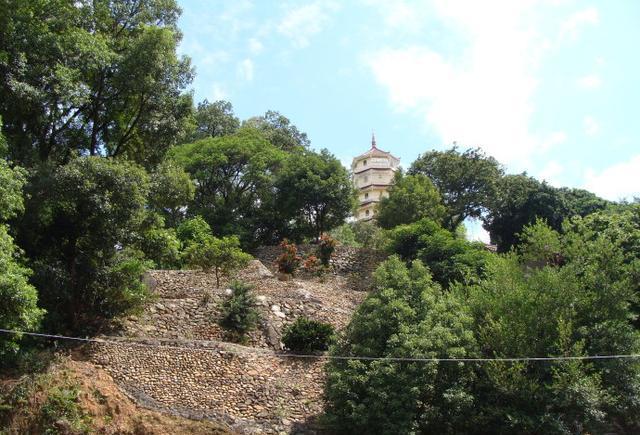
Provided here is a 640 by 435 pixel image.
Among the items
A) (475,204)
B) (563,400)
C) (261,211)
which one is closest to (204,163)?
(261,211)

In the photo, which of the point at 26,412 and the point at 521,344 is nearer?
the point at 26,412

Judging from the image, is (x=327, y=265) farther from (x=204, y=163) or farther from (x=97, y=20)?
(x=97, y=20)

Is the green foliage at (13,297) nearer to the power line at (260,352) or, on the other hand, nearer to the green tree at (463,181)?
the power line at (260,352)

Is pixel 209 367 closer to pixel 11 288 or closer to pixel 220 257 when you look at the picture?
pixel 11 288

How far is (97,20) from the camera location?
1838 cm

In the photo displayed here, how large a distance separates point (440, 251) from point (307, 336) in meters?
8.29

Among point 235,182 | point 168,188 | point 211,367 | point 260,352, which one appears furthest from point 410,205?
point 211,367

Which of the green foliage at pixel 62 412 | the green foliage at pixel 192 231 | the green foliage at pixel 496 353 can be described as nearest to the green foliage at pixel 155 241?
the green foliage at pixel 62 412

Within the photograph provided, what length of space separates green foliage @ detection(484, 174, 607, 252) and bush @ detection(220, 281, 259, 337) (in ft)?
53.1

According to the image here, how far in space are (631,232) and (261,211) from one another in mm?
14678

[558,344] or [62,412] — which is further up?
[558,344]

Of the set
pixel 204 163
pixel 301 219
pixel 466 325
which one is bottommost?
pixel 466 325

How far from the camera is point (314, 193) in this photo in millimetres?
27953

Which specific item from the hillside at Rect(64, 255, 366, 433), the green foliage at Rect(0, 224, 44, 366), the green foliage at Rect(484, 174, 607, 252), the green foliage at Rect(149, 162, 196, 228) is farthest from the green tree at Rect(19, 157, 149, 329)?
the green foliage at Rect(484, 174, 607, 252)
